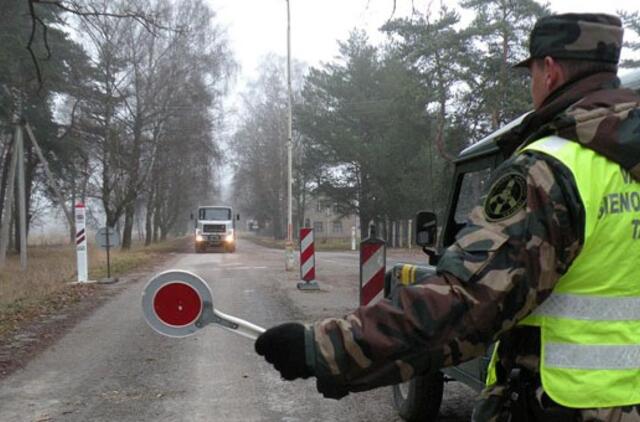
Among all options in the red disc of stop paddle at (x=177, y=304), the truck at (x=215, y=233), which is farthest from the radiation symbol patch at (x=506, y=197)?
the truck at (x=215, y=233)

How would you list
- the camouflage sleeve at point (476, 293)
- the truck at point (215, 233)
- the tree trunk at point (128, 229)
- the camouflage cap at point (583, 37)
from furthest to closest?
the tree trunk at point (128, 229), the truck at point (215, 233), the camouflage cap at point (583, 37), the camouflage sleeve at point (476, 293)

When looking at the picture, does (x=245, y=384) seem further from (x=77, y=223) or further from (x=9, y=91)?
(x=9, y=91)

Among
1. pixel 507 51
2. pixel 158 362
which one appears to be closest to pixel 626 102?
pixel 158 362

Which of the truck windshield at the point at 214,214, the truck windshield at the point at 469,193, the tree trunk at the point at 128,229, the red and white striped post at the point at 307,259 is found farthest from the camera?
the tree trunk at the point at 128,229

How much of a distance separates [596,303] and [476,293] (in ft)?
1.00

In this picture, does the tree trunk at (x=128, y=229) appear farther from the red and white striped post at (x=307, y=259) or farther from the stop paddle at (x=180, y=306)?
the stop paddle at (x=180, y=306)

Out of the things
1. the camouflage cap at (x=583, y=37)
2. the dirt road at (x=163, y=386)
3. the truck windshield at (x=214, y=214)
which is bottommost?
the dirt road at (x=163, y=386)

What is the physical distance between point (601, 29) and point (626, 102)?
19 centimetres

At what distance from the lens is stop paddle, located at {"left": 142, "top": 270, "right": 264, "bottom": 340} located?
1.72 m

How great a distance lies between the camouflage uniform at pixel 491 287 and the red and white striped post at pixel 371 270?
17.3ft

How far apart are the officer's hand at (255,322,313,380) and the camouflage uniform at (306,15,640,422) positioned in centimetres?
2

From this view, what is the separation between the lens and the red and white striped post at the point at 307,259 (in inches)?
509

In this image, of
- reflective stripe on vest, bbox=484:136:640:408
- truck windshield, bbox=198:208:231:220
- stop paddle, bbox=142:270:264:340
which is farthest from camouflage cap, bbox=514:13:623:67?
truck windshield, bbox=198:208:231:220

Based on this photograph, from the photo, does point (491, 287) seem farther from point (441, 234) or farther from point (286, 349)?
point (441, 234)
